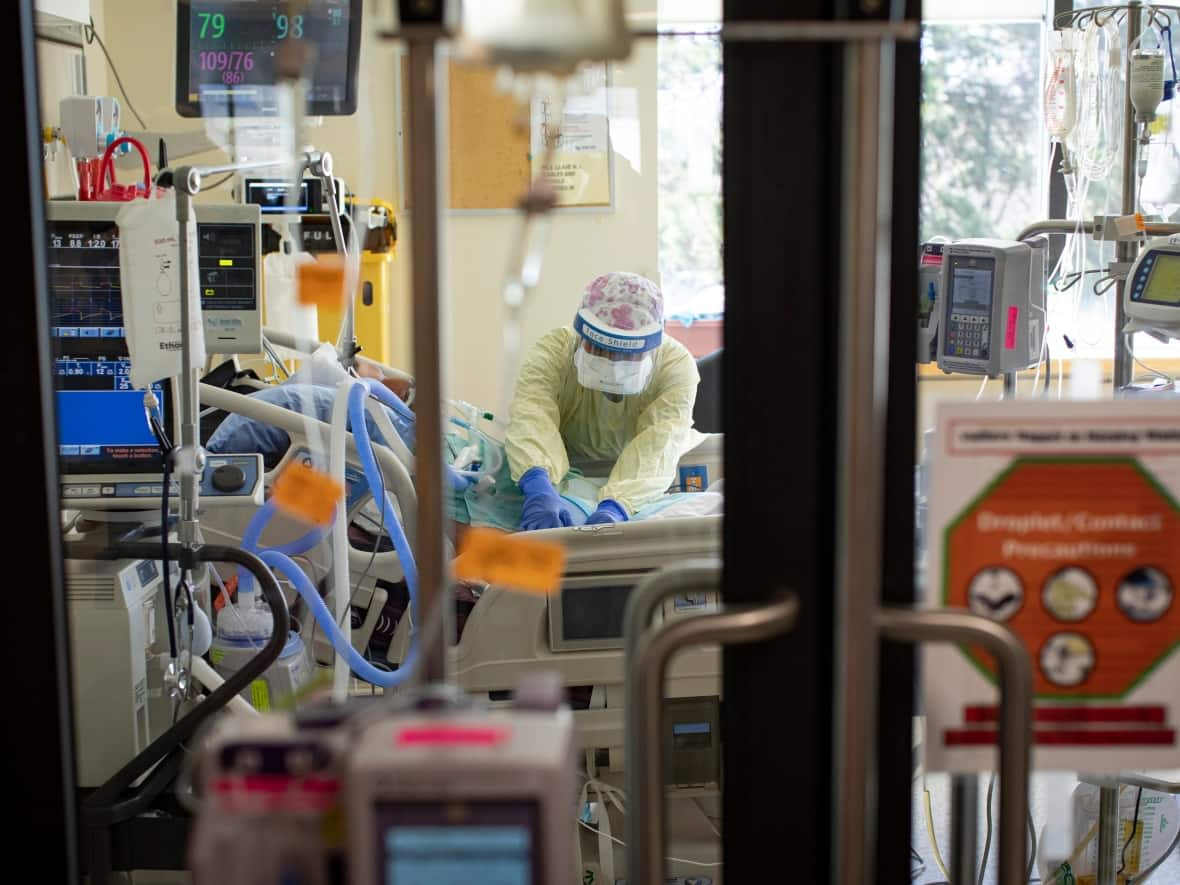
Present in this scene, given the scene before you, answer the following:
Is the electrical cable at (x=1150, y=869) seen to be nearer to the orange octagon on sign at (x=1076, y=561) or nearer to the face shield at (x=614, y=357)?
the face shield at (x=614, y=357)

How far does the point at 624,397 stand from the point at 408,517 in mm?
804

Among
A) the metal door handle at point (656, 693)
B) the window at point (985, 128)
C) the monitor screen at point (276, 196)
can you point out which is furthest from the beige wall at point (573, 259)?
the window at point (985, 128)

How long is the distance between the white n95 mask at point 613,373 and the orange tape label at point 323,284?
2317 millimetres

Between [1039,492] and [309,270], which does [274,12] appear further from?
[1039,492]

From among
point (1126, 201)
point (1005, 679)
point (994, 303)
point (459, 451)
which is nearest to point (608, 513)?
point (459, 451)

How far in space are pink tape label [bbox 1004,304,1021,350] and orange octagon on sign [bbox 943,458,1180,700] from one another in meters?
2.24

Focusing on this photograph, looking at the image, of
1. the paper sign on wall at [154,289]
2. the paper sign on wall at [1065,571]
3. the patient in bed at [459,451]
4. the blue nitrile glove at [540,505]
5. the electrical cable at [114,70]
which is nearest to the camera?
the paper sign on wall at [1065,571]

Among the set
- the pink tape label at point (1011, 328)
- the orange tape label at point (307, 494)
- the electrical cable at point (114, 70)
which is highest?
the electrical cable at point (114, 70)

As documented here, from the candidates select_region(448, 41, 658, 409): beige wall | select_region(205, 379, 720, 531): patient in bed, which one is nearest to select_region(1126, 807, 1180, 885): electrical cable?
select_region(205, 379, 720, 531): patient in bed

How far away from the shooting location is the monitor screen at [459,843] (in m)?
0.82

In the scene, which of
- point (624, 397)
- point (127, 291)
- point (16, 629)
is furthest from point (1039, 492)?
point (624, 397)

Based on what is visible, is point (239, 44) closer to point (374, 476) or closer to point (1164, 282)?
point (374, 476)

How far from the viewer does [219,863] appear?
834 millimetres

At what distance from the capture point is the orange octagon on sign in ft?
3.51
